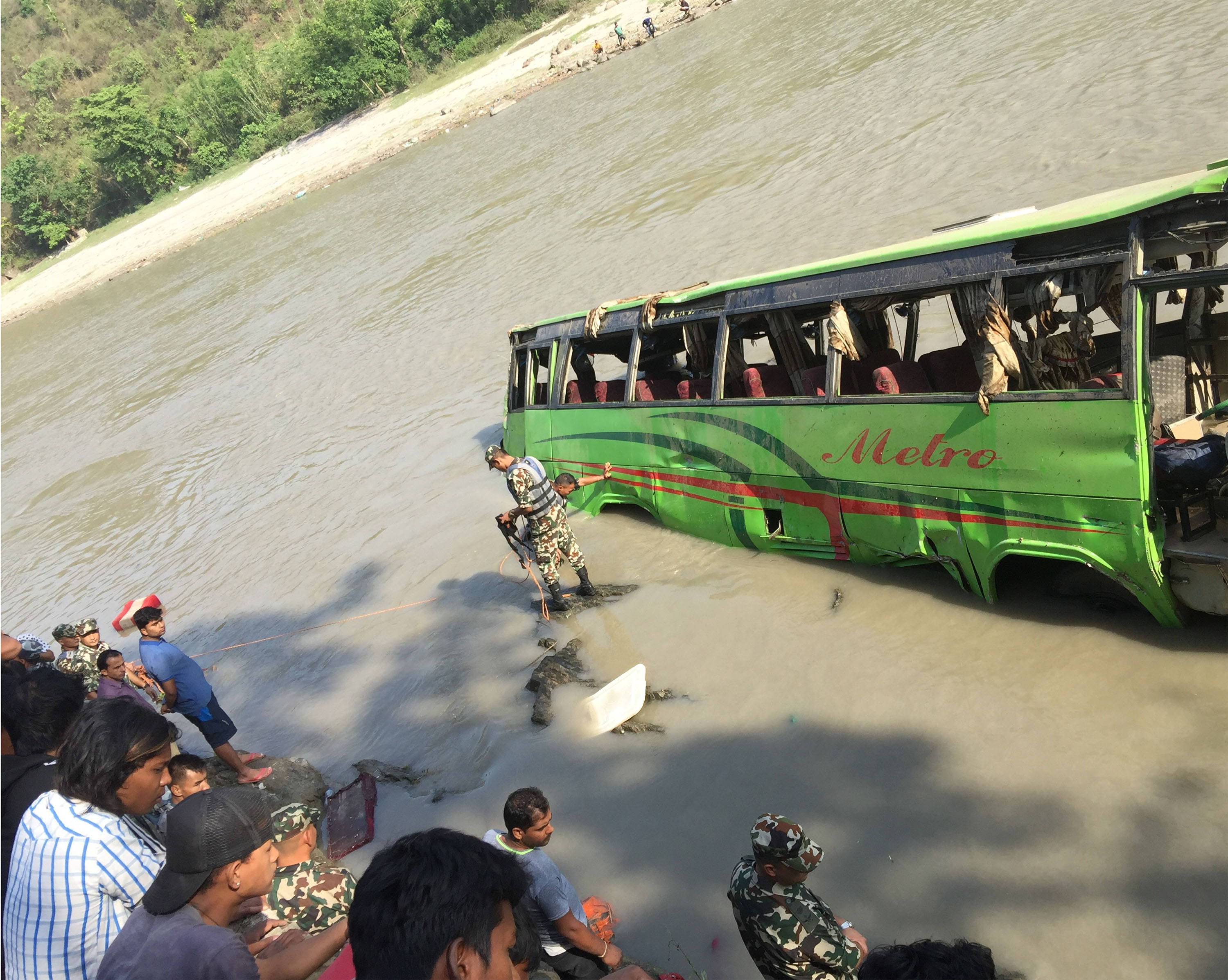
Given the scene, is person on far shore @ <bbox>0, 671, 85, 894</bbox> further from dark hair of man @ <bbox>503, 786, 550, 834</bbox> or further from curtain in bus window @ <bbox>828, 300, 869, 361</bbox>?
curtain in bus window @ <bbox>828, 300, 869, 361</bbox>

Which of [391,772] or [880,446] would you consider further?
[391,772]

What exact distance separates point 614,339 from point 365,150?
46.9m

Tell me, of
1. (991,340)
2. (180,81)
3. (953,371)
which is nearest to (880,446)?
(991,340)

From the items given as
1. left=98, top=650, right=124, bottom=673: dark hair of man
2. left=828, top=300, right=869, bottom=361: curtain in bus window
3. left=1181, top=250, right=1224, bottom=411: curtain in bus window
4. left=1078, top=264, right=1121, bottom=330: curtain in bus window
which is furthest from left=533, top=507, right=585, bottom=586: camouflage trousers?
left=1181, top=250, right=1224, bottom=411: curtain in bus window

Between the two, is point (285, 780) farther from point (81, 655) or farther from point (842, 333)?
point (842, 333)

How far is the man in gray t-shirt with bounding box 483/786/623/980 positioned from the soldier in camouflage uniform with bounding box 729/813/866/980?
0.96 m

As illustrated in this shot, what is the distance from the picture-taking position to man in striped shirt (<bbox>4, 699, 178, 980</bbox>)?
3350mm

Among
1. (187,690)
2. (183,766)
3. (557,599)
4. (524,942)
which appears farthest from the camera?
(557,599)

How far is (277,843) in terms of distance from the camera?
448cm

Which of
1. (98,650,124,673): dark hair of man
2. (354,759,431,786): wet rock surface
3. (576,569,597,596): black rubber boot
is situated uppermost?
(98,650,124,673): dark hair of man

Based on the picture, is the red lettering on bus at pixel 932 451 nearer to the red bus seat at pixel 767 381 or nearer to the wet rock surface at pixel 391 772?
the red bus seat at pixel 767 381

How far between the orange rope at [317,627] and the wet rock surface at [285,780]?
249cm

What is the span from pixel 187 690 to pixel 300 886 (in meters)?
3.19

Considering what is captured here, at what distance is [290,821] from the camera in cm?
451
